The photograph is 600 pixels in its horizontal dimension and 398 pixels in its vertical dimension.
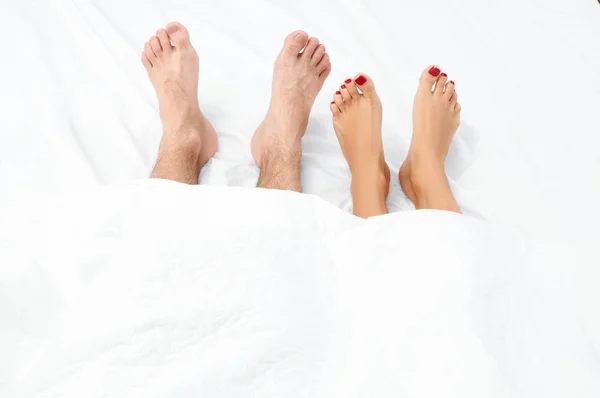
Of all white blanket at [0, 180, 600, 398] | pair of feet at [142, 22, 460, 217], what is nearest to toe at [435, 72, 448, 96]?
pair of feet at [142, 22, 460, 217]

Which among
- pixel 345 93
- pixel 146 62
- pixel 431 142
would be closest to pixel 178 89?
pixel 146 62

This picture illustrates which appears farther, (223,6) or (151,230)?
(223,6)

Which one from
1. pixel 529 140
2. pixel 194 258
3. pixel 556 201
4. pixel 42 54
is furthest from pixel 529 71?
pixel 42 54

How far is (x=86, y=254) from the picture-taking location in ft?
1.82

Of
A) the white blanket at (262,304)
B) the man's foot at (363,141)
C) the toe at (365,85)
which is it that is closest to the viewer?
the white blanket at (262,304)

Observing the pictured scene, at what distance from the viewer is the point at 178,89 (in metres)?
0.96

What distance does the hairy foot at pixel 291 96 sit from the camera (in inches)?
35.6

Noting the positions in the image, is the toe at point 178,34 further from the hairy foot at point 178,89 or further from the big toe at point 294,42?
the big toe at point 294,42

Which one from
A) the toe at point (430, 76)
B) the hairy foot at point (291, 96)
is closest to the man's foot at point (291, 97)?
the hairy foot at point (291, 96)

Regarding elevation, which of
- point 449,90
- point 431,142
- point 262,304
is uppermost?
point 449,90

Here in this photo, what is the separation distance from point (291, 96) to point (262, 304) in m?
0.52

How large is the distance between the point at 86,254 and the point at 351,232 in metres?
0.30

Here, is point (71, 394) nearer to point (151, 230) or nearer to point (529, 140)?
point (151, 230)

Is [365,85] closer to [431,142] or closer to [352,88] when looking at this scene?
[352,88]
